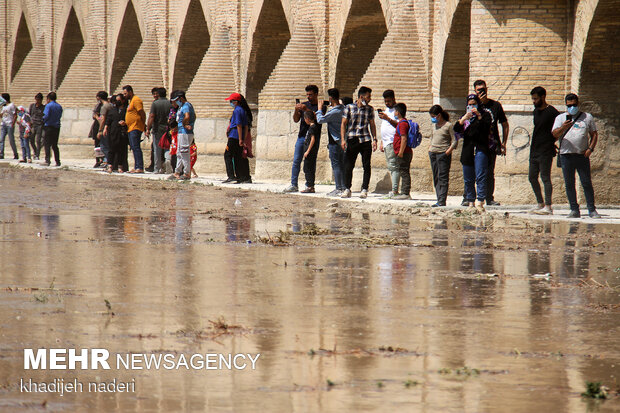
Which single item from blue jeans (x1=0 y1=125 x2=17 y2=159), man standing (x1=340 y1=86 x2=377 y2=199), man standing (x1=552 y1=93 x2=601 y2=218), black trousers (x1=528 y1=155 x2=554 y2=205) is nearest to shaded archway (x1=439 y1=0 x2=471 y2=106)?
man standing (x1=340 y1=86 x2=377 y2=199)

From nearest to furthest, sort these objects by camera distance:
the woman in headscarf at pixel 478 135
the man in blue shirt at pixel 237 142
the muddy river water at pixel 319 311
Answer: the muddy river water at pixel 319 311 → the woman in headscarf at pixel 478 135 → the man in blue shirt at pixel 237 142

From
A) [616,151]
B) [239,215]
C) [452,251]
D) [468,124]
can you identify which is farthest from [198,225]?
[616,151]

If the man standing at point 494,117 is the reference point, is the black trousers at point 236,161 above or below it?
below

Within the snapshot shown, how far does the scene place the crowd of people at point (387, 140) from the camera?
12820mm

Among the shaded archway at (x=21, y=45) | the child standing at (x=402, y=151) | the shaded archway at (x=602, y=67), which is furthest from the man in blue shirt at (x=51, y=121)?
the shaded archway at (x=21, y=45)

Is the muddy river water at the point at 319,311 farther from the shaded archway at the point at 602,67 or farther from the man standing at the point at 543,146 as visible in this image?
the shaded archway at the point at 602,67

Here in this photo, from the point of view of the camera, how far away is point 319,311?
6.48 meters

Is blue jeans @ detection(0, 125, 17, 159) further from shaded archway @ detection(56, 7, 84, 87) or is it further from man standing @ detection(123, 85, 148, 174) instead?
shaded archway @ detection(56, 7, 84, 87)

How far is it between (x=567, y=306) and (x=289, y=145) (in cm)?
1379

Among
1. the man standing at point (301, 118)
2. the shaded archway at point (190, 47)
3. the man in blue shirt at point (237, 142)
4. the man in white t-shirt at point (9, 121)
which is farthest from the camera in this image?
the shaded archway at point (190, 47)

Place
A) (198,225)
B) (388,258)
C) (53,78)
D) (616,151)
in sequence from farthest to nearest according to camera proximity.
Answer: (53,78) → (616,151) → (198,225) → (388,258)

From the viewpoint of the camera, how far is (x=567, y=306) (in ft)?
22.5

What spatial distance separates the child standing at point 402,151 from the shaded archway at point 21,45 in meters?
26.0

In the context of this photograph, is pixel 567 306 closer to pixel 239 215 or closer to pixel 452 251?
pixel 452 251
